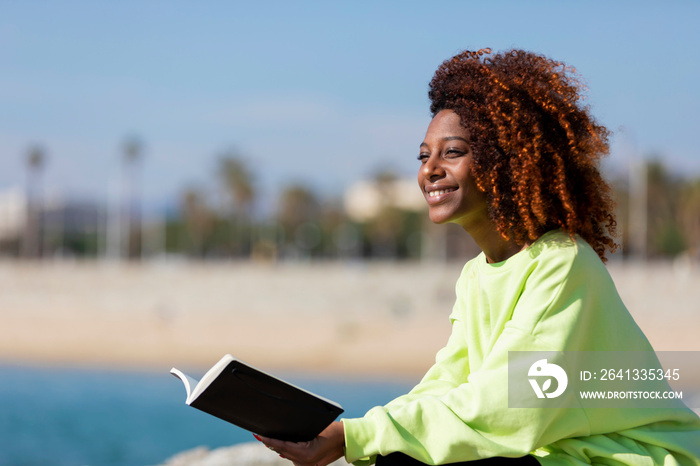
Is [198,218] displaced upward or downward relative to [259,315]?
upward

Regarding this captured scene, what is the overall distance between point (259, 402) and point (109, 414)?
43.3ft

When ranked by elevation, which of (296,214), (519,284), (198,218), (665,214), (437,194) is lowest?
(198,218)

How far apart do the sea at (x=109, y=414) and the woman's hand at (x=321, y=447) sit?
5.85 m

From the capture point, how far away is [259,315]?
24.0m

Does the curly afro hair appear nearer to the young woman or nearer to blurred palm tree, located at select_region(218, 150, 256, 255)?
the young woman

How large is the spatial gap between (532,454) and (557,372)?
0.23 m

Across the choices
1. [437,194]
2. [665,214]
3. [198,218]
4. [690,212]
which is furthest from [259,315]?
[690,212]

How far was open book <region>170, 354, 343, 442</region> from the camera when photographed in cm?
164

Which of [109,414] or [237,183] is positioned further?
[237,183]

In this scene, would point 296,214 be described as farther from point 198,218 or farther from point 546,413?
point 546,413

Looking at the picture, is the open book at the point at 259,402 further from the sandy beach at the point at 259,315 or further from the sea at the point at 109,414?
the sandy beach at the point at 259,315

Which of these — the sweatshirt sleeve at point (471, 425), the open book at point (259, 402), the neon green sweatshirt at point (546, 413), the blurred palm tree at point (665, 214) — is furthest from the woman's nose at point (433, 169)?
the blurred palm tree at point (665, 214)

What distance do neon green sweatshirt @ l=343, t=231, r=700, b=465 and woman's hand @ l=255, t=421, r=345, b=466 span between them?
0.04 metres

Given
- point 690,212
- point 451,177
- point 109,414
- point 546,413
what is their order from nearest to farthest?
point 546,413 < point 451,177 < point 109,414 < point 690,212
